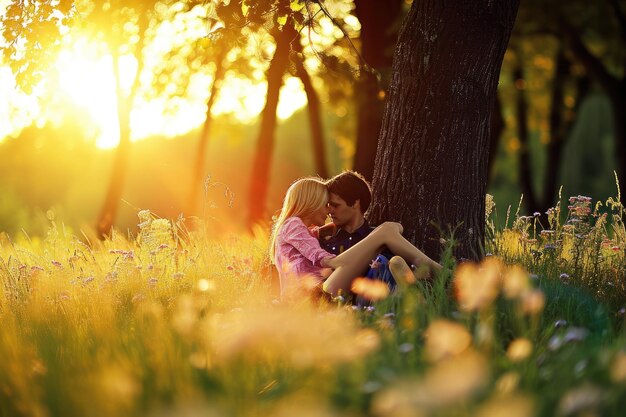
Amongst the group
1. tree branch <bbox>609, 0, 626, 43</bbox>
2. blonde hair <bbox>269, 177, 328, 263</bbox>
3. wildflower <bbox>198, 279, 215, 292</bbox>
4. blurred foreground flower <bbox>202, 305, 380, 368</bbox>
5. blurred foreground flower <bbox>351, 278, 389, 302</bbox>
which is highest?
tree branch <bbox>609, 0, 626, 43</bbox>

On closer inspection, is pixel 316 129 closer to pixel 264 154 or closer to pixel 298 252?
pixel 264 154

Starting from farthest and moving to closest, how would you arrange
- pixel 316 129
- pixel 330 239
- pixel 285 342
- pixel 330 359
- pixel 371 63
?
pixel 316 129, pixel 371 63, pixel 330 239, pixel 285 342, pixel 330 359

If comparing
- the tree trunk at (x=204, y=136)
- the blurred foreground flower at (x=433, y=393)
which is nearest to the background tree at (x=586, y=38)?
the tree trunk at (x=204, y=136)

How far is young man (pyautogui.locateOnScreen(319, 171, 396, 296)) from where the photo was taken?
6.47m

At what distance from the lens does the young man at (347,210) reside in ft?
21.2

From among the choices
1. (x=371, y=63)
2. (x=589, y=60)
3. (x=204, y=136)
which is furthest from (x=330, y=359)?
(x=589, y=60)

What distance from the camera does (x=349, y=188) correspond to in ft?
21.3

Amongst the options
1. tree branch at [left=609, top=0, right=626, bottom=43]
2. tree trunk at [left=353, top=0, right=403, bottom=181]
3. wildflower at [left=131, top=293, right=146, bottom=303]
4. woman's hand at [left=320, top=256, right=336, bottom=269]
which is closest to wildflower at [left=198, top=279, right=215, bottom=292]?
woman's hand at [left=320, top=256, right=336, bottom=269]

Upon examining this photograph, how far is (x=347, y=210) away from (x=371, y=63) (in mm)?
6358

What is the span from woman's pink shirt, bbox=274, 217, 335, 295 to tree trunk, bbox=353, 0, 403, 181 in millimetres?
5682

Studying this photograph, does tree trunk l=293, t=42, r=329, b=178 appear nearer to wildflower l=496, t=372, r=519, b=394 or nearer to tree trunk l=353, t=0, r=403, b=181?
tree trunk l=353, t=0, r=403, b=181

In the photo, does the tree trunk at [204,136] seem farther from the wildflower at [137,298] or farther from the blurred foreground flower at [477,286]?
the blurred foreground flower at [477,286]

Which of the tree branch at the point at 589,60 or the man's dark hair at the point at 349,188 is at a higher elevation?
the tree branch at the point at 589,60

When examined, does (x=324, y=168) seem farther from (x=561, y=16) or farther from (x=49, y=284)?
(x=49, y=284)
